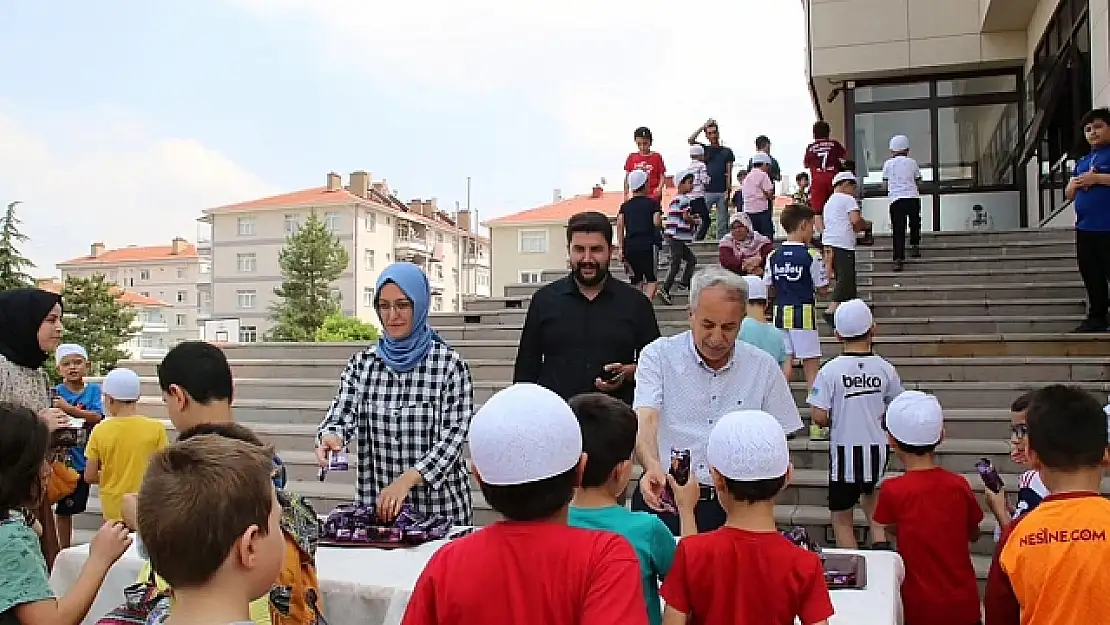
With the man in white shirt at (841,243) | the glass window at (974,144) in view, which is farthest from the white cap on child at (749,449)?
the glass window at (974,144)

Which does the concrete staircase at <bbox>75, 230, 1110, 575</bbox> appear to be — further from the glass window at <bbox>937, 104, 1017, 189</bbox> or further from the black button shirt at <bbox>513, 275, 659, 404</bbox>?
the glass window at <bbox>937, 104, 1017, 189</bbox>

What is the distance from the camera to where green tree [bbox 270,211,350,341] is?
135ft

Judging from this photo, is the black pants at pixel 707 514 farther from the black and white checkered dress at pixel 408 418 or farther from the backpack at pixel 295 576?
the backpack at pixel 295 576

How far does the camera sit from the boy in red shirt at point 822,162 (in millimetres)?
12148

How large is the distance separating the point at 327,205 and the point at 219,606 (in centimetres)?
6152

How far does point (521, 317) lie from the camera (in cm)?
1134

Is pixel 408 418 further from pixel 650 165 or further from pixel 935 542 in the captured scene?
pixel 650 165

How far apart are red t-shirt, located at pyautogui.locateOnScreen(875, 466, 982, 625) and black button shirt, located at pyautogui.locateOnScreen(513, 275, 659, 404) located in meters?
1.29

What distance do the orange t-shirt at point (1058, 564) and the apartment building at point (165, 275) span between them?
84.2 metres

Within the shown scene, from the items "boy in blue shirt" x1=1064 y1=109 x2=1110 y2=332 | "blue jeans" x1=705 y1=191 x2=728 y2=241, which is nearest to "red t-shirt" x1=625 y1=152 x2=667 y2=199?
"blue jeans" x1=705 y1=191 x2=728 y2=241

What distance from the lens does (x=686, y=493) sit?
2.80m

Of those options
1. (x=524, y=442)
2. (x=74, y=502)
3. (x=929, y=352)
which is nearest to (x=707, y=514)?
(x=524, y=442)

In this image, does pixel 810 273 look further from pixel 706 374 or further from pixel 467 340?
pixel 467 340

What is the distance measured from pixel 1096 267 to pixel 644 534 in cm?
692
